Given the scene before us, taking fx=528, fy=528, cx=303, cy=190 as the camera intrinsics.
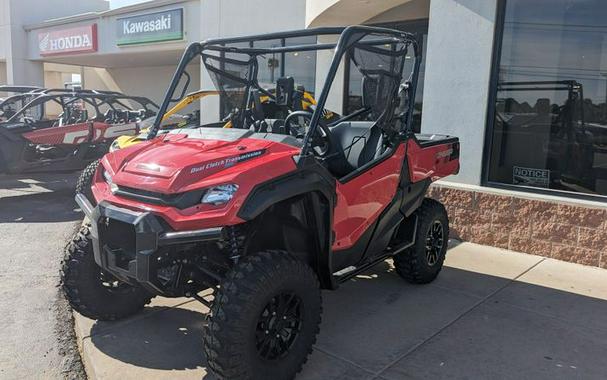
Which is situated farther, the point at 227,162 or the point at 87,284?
the point at 87,284

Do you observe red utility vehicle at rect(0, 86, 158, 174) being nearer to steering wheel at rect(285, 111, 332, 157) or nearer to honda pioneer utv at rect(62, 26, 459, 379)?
honda pioneer utv at rect(62, 26, 459, 379)

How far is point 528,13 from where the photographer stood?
605cm

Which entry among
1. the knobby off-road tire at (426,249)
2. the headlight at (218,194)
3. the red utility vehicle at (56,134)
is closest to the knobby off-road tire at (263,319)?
the headlight at (218,194)

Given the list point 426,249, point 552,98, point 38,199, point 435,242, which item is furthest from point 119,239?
point 38,199

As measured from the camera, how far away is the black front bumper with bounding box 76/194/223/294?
2.78 meters

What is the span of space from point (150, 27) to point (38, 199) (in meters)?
6.88

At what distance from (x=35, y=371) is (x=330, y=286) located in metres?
1.98

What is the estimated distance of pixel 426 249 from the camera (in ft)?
16.0

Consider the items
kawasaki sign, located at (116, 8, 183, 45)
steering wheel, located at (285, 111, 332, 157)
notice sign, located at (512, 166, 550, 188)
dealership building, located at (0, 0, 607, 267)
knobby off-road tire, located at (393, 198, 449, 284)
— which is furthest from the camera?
kawasaki sign, located at (116, 8, 183, 45)

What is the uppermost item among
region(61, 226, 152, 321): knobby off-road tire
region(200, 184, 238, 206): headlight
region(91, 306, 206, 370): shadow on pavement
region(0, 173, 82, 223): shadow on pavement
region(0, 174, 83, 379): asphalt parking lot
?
region(200, 184, 238, 206): headlight

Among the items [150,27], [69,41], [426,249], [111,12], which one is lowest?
[426,249]

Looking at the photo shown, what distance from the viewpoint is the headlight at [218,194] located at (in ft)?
9.40

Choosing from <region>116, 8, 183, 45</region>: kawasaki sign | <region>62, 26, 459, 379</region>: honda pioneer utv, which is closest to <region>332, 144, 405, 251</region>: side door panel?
<region>62, 26, 459, 379</region>: honda pioneer utv

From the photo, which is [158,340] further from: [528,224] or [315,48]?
[528,224]
